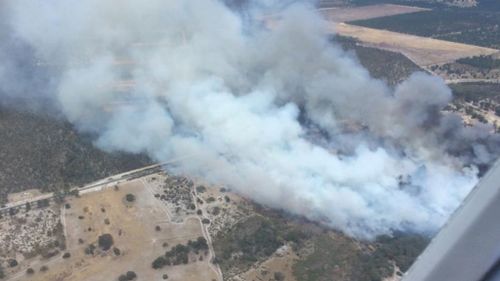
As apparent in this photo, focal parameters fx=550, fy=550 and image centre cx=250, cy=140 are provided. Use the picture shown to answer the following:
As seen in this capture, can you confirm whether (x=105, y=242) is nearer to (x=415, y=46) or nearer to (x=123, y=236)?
(x=123, y=236)

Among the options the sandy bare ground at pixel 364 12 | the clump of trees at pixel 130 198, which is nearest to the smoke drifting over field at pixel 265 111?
the clump of trees at pixel 130 198

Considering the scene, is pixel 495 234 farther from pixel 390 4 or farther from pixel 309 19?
pixel 390 4

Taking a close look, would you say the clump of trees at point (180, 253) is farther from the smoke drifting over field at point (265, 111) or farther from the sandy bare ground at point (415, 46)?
the sandy bare ground at point (415, 46)

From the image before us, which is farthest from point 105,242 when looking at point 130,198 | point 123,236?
point 130,198

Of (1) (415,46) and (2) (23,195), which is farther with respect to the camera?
(1) (415,46)

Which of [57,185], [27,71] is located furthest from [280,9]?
[57,185]

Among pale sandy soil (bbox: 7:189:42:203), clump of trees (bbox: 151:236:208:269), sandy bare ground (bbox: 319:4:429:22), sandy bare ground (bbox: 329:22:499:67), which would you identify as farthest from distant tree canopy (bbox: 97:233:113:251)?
sandy bare ground (bbox: 319:4:429:22)
